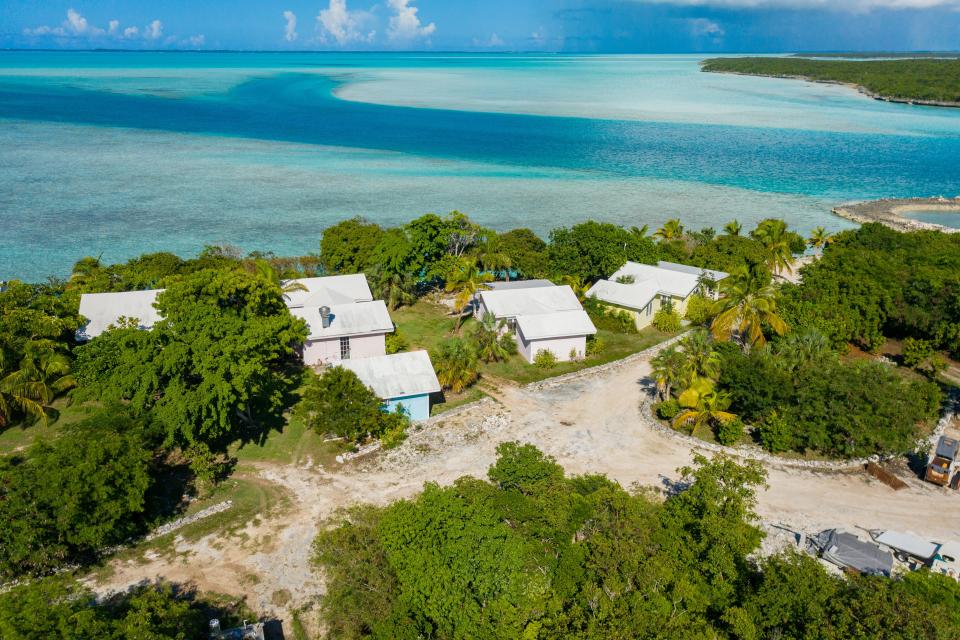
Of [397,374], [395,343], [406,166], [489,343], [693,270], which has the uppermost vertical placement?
[406,166]

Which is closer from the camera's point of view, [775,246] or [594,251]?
[594,251]

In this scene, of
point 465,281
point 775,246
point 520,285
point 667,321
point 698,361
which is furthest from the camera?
point 775,246

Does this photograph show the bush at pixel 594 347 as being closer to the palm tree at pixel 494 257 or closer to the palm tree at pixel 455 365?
the palm tree at pixel 455 365

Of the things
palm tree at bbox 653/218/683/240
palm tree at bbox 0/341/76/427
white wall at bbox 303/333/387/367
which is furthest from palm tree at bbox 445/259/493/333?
palm tree at bbox 653/218/683/240

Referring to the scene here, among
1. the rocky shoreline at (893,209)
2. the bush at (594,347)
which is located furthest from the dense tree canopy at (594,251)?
the rocky shoreline at (893,209)

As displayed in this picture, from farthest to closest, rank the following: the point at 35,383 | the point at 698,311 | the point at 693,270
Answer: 1. the point at 693,270
2. the point at 698,311
3. the point at 35,383

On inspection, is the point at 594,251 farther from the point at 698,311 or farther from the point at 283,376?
the point at 283,376

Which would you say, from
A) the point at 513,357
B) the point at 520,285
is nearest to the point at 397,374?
the point at 513,357

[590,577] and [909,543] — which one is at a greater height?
[590,577]
